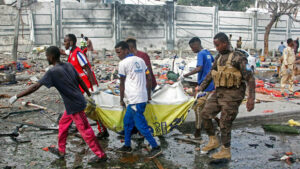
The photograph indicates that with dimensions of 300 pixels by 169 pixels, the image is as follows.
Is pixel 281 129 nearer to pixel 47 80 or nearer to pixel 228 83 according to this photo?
pixel 228 83

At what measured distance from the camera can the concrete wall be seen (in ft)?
72.4

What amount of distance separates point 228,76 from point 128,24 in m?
20.9

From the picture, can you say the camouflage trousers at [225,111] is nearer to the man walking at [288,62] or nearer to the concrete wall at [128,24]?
the man walking at [288,62]

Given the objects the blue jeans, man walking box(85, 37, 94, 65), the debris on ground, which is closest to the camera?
the blue jeans

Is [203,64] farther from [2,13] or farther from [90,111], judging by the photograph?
[2,13]

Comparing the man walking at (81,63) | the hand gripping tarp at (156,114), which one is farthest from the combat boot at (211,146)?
the man walking at (81,63)

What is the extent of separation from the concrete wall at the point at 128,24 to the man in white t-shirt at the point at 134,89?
61.2ft

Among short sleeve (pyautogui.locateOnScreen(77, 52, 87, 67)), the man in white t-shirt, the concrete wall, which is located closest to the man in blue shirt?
the man in white t-shirt

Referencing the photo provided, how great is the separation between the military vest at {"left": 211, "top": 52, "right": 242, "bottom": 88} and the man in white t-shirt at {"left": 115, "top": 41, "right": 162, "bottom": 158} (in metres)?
1.07

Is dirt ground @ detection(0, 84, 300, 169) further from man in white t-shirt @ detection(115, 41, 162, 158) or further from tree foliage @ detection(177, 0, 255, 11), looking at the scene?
tree foliage @ detection(177, 0, 255, 11)

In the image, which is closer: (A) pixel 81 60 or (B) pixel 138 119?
(B) pixel 138 119

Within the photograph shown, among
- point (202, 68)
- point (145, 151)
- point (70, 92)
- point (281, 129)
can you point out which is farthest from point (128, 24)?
point (70, 92)

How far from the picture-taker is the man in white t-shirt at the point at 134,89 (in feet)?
14.8

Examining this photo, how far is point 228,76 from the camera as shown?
14.5 ft
